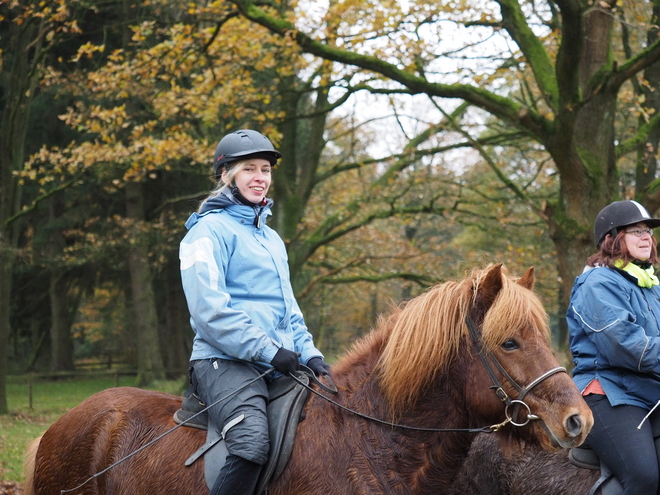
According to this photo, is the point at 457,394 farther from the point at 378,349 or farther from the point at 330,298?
the point at 330,298

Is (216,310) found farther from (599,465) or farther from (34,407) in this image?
(34,407)

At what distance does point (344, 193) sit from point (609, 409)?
18818 mm

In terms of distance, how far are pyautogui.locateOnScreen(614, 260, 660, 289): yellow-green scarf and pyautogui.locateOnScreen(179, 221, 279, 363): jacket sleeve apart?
230 cm

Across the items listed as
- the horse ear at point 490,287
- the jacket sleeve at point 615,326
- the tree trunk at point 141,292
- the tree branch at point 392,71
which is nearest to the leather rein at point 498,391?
the horse ear at point 490,287

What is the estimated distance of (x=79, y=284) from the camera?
24266 mm

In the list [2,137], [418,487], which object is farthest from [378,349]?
[2,137]

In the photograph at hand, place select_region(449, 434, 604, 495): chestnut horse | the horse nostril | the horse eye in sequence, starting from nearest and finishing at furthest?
the horse nostril, the horse eye, select_region(449, 434, 604, 495): chestnut horse

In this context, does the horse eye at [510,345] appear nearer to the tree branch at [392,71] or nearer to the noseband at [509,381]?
the noseband at [509,381]

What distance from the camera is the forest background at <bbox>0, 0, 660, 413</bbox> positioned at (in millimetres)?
10266

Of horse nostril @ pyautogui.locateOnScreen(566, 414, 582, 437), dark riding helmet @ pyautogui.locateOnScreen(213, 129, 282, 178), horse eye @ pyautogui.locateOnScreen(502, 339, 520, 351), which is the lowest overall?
horse nostril @ pyautogui.locateOnScreen(566, 414, 582, 437)

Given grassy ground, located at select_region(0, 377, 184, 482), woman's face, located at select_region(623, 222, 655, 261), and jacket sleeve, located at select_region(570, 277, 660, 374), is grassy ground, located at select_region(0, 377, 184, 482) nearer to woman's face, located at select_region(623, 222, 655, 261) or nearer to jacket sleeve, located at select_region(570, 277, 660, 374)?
jacket sleeve, located at select_region(570, 277, 660, 374)

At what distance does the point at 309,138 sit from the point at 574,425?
17.4m

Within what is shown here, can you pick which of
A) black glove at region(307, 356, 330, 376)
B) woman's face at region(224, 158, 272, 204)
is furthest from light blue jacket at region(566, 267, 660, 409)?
woman's face at region(224, 158, 272, 204)

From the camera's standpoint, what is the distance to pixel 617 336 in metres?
4.19
